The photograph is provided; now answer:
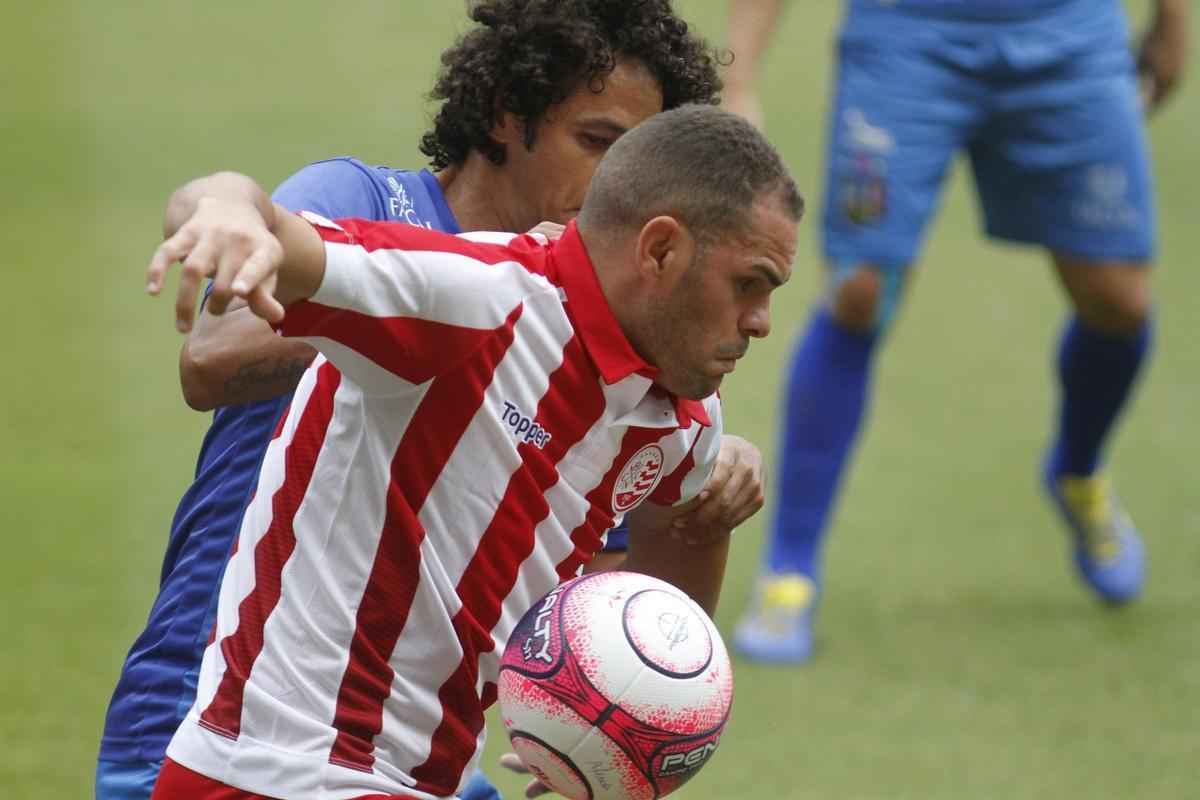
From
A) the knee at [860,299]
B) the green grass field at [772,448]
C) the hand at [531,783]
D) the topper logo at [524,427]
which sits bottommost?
the green grass field at [772,448]

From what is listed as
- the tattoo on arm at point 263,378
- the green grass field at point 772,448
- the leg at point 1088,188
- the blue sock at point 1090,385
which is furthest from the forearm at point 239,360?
the blue sock at point 1090,385

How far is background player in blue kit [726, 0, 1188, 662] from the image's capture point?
571 centimetres

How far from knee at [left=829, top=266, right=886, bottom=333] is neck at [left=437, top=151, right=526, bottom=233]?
7.91 feet

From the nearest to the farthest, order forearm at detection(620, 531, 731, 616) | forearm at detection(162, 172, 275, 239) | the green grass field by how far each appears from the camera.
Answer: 1. forearm at detection(162, 172, 275, 239)
2. forearm at detection(620, 531, 731, 616)
3. the green grass field

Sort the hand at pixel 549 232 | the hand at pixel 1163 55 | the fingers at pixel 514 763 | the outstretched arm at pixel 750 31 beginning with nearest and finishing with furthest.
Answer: the hand at pixel 549 232, the fingers at pixel 514 763, the outstretched arm at pixel 750 31, the hand at pixel 1163 55

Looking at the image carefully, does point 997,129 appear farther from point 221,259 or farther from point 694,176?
point 221,259

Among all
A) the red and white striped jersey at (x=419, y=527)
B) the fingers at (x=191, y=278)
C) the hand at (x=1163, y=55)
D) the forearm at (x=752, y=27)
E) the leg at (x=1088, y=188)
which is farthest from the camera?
the hand at (x=1163, y=55)

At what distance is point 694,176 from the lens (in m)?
2.62

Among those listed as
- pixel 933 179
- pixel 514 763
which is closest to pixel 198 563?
pixel 514 763

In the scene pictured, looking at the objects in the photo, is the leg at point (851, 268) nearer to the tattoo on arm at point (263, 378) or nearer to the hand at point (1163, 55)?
the hand at point (1163, 55)

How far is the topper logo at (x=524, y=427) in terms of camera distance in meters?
2.62

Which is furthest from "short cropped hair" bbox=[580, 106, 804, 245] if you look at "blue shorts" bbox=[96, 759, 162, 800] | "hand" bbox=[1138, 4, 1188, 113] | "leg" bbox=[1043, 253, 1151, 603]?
"hand" bbox=[1138, 4, 1188, 113]

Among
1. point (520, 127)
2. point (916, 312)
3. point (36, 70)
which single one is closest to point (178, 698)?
point (520, 127)

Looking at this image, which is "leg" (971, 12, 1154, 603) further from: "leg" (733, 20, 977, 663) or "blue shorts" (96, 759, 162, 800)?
"blue shorts" (96, 759, 162, 800)
